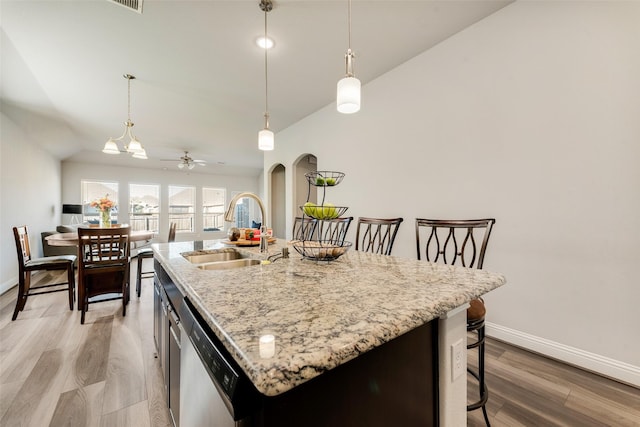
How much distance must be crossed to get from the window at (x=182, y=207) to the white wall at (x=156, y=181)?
160mm

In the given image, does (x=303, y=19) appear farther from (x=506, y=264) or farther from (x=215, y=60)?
(x=506, y=264)

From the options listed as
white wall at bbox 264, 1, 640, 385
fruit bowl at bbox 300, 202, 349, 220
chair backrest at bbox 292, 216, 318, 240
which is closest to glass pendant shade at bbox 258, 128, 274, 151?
chair backrest at bbox 292, 216, 318, 240

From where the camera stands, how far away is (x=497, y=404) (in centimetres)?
144

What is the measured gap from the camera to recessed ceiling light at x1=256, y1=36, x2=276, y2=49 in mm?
2422

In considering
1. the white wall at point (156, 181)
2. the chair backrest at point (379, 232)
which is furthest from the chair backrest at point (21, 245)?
the white wall at point (156, 181)

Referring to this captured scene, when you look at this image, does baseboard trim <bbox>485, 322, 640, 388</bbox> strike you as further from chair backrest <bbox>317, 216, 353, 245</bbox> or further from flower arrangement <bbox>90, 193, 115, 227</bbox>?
flower arrangement <bbox>90, 193, 115, 227</bbox>

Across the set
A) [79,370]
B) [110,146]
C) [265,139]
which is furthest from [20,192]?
[265,139]

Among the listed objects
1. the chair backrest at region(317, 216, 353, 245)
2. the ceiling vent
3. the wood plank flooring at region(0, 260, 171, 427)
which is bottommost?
the wood plank flooring at region(0, 260, 171, 427)

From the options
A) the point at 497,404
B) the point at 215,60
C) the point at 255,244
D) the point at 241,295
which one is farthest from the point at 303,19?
the point at 497,404

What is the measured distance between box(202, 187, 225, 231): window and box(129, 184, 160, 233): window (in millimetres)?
1355

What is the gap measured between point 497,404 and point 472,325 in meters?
0.71

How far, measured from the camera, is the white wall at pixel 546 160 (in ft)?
5.29

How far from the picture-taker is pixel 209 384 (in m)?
0.64

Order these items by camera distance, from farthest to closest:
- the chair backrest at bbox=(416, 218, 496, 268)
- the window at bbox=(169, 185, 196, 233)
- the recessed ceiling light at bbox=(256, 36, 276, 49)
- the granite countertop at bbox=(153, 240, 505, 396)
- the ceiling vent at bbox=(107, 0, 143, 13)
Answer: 1. the window at bbox=(169, 185, 196, 233)
2. the recessed ceiling light at bbox=(256, 36, 276, 49)
3. the ceiling vent at bbox=(107, 0, 143, 13)
4. the chair backrest at bbox=(416, 218, 496, 268)
5. the granite countertop at bbox=(153, 240, 505, 396)
